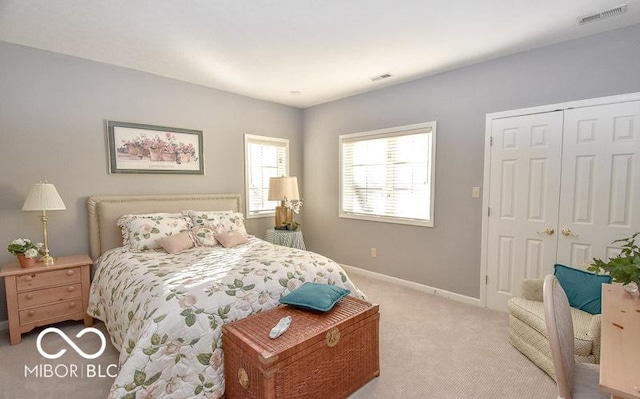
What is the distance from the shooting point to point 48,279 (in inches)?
105

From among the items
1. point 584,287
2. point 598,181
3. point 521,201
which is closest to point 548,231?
point 521,201

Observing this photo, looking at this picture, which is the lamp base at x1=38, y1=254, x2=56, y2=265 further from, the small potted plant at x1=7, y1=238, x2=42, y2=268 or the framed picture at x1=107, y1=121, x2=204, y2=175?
the framed picture at x1=107, y1=121, x2=204, y2=175

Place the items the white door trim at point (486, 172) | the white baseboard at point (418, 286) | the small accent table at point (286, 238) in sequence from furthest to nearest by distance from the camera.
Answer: the small accent table at point (286, 238)
the white baseboard at point (418, 286)
the white door trim at point (486, 172)

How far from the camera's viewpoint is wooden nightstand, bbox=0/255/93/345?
252 centimetres

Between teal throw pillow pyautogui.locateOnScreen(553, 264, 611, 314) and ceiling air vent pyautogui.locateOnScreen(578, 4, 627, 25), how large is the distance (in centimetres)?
196

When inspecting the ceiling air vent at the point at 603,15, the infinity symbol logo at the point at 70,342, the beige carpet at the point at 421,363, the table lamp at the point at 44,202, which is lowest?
the beige carpet at the point at 421,363

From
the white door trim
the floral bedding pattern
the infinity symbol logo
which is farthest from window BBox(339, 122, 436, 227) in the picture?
the infinity symbol logo

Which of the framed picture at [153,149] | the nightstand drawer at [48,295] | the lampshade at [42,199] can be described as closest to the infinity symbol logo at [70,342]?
the nightstand drawer at [48,295]

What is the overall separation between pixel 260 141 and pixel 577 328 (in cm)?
408

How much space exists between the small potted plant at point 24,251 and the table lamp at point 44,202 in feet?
0.34

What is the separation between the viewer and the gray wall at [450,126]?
2648mm

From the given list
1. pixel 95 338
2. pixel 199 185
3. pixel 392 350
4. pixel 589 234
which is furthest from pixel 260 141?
pixel 589 234
